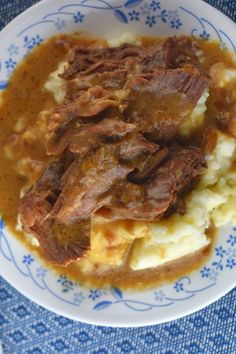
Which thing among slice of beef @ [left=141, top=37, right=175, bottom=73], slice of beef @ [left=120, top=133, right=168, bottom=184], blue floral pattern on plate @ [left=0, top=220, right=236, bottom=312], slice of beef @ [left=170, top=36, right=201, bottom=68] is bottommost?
blue floral pattern on plate @ [left=0, top=220, right=236, bottom=312]

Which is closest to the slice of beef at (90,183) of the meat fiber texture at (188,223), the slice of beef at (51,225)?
the slice of beef at (51,225)

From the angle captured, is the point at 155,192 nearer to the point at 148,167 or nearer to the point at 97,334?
the point at 148,167

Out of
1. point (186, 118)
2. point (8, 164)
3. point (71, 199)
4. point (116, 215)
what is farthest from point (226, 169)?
point (8, 164)

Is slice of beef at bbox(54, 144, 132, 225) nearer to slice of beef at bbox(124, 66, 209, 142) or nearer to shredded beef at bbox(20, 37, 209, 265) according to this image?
shredded beef at bbox(20, 37, 209, 265)

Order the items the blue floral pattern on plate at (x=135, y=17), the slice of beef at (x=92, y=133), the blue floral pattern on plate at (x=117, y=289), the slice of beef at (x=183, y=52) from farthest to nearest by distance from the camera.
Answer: the blue floral pattern on plate at (x=117, y=289) < the blue floral pattern on plate at (x=135, y=17) < the slice of beef at (x=183, y=52) < the slice of beef at (x=92, y=133)

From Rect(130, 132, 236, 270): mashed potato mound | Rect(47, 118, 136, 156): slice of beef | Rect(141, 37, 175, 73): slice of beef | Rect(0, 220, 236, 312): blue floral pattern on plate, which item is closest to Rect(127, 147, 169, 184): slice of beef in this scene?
Rect(47, 118, 136, 156): slice of beef

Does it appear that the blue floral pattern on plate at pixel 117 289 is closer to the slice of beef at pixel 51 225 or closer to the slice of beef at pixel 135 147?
the slice of beef at pixel 51 225
